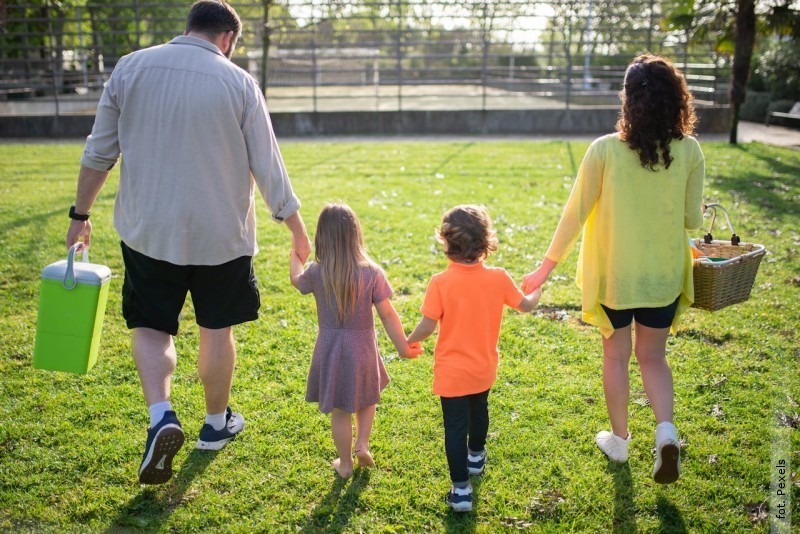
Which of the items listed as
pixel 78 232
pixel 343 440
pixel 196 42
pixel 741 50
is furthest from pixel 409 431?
pixel 741 50

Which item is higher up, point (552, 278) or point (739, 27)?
point (739, 27)

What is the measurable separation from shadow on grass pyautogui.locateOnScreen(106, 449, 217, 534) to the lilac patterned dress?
76 centimetres

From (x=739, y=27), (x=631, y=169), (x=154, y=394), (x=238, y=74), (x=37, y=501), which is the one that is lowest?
(x=37, y=501)

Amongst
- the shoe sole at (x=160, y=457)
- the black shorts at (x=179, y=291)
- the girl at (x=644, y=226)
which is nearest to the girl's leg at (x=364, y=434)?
the black shorts at (x=179, y=291)

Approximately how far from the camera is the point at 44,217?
8.27 metres

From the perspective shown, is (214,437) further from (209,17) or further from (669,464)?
(669,464)

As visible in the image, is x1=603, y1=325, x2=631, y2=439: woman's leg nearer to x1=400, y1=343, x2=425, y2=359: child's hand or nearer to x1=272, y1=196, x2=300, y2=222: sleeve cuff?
x1=400, y1=343, x2=425, y2=359: child's hand

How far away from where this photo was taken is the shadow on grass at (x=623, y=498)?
301 centimetres

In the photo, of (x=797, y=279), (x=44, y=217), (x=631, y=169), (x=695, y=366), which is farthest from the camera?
(x=44, y=217)

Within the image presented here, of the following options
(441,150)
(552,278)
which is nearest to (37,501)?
(552,278)

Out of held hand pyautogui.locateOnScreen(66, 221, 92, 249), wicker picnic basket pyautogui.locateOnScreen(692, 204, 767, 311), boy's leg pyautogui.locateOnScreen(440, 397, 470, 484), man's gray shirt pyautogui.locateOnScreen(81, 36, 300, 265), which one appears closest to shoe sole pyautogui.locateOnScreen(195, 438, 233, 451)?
man's gray shirt pyautogui.locateOnScreen(81, 36, 300, 265)

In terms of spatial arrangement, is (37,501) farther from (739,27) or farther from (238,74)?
(739,27)

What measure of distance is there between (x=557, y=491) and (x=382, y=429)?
0.98 metres

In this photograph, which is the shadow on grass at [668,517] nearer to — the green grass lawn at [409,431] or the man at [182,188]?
the green grass lawn at [409,431]
